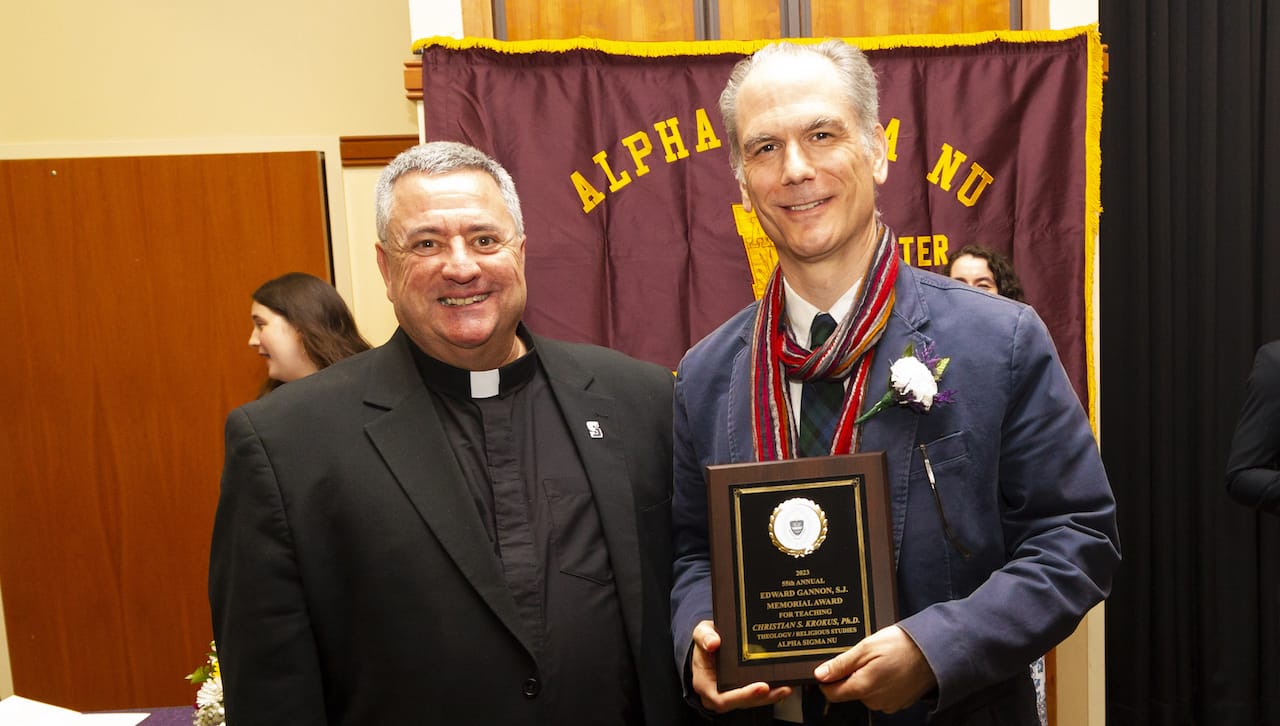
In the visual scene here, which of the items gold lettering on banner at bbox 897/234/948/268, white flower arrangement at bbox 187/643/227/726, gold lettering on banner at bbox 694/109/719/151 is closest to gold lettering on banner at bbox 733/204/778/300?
gold lettering on banner at bbox 694/109/719/151

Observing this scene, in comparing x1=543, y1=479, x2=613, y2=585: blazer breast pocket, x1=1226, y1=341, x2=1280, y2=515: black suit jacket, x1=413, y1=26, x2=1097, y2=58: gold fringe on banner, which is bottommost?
x1=1226, y1=341, x2=1280, y2=515: black suit jacket

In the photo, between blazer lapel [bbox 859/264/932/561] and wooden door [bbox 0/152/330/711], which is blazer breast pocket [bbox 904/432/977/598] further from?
wooden door [bbox 0/152/330/711]

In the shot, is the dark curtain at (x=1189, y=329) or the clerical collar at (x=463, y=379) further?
the dark curtain at (x=1189, y=329)

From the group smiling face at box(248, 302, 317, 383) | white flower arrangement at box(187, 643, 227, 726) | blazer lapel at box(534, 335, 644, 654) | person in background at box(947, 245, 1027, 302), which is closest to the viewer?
blazer lapel at box(534, 335, 644, 654)

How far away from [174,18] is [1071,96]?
12.3ft

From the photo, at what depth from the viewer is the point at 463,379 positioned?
1823 millimetres

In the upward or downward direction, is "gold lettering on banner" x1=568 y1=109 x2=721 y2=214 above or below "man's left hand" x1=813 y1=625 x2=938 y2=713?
above

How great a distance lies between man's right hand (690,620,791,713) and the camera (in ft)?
4.36

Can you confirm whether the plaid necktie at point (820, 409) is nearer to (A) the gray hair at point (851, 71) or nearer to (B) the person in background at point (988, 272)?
(A) the gray hair at point (851, 71)

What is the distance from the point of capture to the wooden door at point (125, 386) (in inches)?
163

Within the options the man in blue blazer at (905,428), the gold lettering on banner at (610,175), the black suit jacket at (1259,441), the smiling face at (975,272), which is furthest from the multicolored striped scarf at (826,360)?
the black suit jacket at (1259,441)

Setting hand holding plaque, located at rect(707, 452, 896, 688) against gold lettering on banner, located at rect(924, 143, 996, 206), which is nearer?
hand holding plaque, located at rect(707, 452, 896, 688)

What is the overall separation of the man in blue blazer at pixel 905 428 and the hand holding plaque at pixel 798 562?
0.04 meters

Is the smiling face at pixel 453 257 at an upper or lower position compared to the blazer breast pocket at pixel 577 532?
upper
